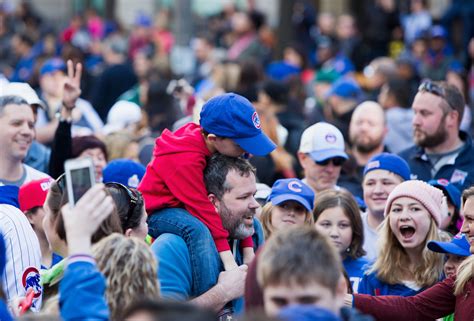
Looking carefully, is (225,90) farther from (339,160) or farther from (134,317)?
(134,317)

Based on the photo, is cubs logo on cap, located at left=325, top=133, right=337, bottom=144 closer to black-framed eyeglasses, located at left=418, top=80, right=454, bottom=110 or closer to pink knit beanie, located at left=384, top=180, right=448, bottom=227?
black-framed eyeglasses, located at left=418, top=80, right=454, bottom=110

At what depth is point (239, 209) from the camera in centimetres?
582

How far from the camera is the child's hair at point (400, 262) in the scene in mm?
6574

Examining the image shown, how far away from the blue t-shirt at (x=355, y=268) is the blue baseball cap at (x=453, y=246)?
2.38 feet

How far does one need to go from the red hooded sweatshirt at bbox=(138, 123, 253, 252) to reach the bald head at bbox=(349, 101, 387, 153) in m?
3.77

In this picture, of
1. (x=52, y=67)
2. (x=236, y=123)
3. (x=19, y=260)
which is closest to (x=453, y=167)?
(x=236, y=123)

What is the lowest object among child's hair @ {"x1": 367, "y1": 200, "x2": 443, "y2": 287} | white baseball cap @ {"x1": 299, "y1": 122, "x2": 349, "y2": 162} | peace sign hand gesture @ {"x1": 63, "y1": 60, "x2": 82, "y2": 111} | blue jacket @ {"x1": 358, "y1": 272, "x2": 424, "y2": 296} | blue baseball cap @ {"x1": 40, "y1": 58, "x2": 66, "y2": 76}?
blue jacket @ {"x1": 358, "y1": 272, "x2": 424, "y2": 296}

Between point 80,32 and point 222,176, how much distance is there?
19370mm

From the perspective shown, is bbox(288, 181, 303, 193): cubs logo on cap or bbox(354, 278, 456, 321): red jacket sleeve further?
bbox(288, 181, 303, 193): cubs logo on cap

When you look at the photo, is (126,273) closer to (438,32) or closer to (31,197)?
(31,197)

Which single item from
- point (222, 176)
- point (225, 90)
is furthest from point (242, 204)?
point (225, 90)

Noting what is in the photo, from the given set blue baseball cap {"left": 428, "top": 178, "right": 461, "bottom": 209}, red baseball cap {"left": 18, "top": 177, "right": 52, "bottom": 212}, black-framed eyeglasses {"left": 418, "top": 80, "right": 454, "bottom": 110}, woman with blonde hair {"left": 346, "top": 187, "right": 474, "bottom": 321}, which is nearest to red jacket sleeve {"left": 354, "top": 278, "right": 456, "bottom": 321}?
woman with blonde hair {"left": 346, "top": 187, "right": 474, "bottom": 321}

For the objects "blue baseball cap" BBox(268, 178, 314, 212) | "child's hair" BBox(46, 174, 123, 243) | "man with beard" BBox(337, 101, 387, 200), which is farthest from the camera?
"man with beard" BBox(337, 101, 387, 200)

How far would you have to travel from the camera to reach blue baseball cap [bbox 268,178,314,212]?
7004 mm
